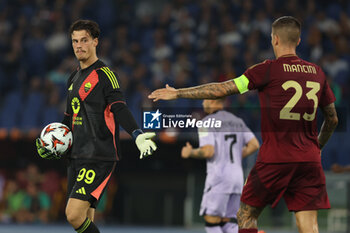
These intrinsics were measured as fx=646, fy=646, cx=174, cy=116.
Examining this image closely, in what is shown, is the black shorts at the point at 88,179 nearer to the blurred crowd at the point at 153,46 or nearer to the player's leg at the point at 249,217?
the player's leg at the point at 249,217

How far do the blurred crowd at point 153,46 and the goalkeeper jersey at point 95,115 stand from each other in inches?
246

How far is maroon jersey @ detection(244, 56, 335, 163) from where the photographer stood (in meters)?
5.11


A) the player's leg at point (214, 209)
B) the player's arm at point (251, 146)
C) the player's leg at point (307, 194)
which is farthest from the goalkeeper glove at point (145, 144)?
the player's arm at point (251, 146)

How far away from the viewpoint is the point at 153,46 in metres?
16.6

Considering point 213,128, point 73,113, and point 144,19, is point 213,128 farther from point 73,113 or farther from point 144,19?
point 144,19

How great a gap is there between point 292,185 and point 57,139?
2.24m

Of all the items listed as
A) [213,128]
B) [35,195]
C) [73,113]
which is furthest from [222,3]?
[73,113]

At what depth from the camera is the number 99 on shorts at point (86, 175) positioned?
5.81m

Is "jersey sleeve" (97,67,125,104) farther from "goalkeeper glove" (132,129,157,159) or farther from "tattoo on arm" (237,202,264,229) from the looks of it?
"tattoo on arm" (237,202,264,229)

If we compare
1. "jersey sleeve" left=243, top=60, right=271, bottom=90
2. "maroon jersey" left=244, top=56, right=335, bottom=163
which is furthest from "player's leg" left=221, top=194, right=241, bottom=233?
"jersey sleeve" left=243, top=60, right=271, bottom=90

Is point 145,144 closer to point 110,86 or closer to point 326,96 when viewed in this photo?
point 110,86

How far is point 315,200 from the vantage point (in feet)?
17.0

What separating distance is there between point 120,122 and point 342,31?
33.7 feet

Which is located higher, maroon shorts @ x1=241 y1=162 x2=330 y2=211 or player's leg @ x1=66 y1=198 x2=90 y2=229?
maroon shorts @ x1=241 y1=162 x2=330 y2=211
